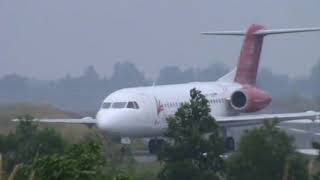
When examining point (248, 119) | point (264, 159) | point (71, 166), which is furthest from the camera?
point (248, 119)

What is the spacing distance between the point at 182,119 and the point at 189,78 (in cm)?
6862

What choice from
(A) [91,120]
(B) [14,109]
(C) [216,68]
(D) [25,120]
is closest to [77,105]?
(C) [216,68]

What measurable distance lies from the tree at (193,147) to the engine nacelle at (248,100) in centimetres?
1794

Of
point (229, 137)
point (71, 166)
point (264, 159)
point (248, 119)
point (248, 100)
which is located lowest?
point (71, 166)

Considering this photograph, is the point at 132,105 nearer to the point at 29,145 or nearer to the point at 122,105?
the point at 122,105

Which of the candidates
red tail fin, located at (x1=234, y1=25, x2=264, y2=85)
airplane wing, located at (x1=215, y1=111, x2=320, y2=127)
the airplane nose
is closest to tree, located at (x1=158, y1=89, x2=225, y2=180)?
the airplane nose

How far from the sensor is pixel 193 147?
24719 mm

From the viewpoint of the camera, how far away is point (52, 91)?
3846 inches

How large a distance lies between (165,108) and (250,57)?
27.4 feet

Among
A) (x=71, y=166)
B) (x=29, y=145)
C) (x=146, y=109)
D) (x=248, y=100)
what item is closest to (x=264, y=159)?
(x=29, y=145)

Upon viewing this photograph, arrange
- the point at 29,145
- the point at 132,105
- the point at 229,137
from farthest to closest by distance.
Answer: the point at 132,105 < the point at 229,137 < the point at 29,145

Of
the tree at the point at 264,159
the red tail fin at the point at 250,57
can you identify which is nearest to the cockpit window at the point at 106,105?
the red tail fin at the point at 250,57

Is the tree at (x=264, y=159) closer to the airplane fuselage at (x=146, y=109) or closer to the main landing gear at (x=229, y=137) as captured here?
the main landing gear at (x=229, y=137)

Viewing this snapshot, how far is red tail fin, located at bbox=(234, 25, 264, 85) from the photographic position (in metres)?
49.8
